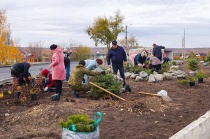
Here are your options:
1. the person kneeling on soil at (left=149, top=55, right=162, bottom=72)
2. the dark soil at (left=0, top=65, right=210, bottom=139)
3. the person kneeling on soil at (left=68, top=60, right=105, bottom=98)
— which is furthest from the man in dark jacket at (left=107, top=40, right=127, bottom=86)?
the person kneeling on soil at (left=149, top=55, right=162, bottom=72)

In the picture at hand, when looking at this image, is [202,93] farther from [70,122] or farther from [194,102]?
[70,122]

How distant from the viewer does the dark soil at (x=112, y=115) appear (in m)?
5.81

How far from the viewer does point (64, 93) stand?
10383 mm

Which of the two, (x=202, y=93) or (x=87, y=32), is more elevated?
(x=87, y=32)

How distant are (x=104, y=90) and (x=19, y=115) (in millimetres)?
2657

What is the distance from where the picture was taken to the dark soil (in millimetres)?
5812

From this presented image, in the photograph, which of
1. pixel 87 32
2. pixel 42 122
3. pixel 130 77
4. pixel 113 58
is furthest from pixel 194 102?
pixel 87 32

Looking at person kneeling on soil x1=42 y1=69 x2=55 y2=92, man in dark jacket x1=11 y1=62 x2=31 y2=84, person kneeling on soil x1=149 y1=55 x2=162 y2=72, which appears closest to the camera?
man in dark jacket x1=11 y1=62 x2=31 y2=84

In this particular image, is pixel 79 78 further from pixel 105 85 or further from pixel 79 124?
pixel 79 124

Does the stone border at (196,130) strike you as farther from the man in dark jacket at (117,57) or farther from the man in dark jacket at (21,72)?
the man in dark jacket at (21,72)

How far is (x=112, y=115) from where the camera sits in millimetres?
7242

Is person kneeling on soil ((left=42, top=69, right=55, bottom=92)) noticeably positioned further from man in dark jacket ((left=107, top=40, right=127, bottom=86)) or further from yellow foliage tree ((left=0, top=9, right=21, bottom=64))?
yellow foliage tree ((left=0, top=9, right=21, bottom=64))

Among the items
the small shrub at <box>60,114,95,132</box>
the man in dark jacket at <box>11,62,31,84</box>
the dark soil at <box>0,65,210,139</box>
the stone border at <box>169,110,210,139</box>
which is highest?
the man in dark jacket at <box>11,62,31,84</box>

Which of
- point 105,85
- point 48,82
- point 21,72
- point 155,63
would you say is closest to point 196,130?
point 105,85
